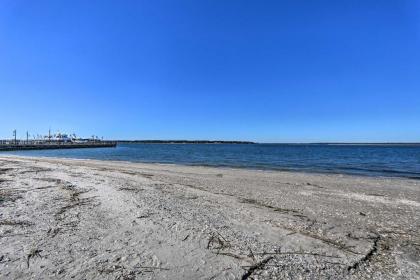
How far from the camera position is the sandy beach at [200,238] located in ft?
16.5

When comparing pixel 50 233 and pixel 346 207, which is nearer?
pixel 50 233

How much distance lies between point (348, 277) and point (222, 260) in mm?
2051

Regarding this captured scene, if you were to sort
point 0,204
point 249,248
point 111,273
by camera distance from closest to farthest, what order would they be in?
point 111,273, point 249,248, point 0,204

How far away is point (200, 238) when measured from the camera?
21.4ft

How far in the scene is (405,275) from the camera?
16.5 feet

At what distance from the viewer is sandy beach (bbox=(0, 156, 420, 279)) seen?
16.5ft

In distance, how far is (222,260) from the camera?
17.7 ft

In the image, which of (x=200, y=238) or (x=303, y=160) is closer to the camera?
(x=200, y=238)

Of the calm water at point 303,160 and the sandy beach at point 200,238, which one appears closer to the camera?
the sandy beach at point 200,238

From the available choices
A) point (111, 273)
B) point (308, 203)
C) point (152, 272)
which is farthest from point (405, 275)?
point (308, 203)

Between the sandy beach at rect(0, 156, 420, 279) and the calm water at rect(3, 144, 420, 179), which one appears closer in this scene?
the sandy beach at rect(0, 156, 420, 279)

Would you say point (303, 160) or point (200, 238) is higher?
point (200, 238)

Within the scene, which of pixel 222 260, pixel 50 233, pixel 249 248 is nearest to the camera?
pixel 222 260

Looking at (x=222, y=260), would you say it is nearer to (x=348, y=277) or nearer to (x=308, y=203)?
(x=348, y=277)
